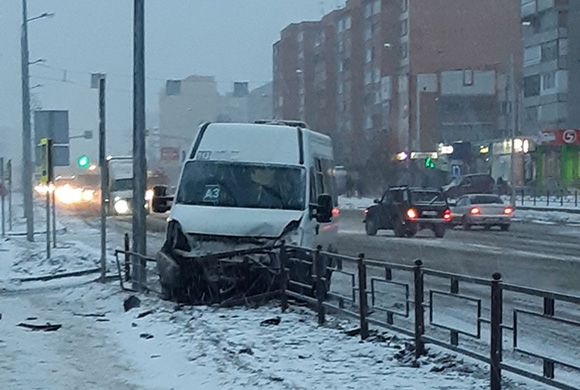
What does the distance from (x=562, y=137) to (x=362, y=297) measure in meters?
61.5

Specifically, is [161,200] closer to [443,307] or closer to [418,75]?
[443,307]

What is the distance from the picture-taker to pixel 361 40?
108 meters

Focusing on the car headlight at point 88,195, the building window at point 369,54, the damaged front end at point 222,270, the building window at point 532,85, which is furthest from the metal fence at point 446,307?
the building window at point 369,54

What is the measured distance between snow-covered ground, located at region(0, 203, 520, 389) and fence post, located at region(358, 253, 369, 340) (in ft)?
0.48

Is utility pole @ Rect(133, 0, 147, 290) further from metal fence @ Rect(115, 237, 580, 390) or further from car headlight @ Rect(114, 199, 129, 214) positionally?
car headlight @ Rect(114, 199, 129, 214)

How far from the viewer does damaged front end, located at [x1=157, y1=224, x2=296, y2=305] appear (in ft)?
52.9

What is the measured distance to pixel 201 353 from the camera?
12.2m

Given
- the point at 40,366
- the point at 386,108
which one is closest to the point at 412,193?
the point at 40,366

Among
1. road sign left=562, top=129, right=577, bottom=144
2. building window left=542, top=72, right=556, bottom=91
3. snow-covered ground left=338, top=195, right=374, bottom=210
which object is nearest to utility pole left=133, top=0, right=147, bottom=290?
snow-covered ground left=338, top=195, right=374, bottom=210

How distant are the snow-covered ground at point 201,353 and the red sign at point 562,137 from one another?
57.3 meters

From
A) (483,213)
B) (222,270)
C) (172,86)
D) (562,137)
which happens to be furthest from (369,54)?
(222,270)

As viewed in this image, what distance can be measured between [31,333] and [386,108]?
8782 cm

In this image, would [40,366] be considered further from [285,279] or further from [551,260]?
[551,260]

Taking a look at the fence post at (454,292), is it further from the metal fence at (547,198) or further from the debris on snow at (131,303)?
the metal fence at (547,198)
